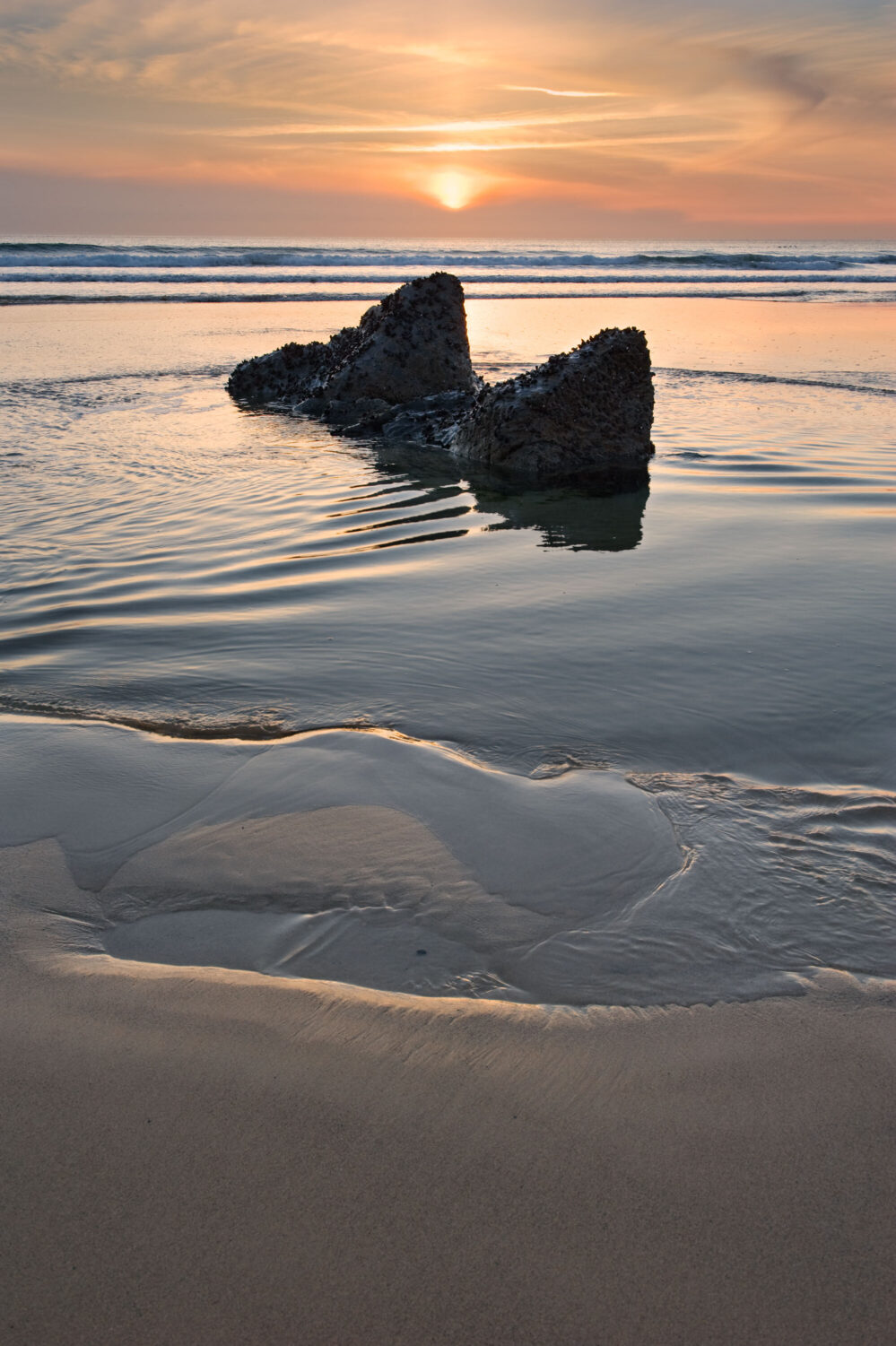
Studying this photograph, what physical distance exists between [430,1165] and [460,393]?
8016 mm

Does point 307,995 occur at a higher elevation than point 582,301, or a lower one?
lower

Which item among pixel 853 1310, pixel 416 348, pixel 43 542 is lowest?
pixel 853 1310

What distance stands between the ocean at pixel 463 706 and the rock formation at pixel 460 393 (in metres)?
0.38

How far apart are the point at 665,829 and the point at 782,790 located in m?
0.40

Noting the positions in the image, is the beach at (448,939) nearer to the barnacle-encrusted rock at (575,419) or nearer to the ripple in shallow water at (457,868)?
the ripple in shallow water at (457,868)

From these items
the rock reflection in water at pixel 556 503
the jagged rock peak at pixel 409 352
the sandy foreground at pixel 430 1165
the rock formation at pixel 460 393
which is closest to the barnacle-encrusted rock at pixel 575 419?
the rock formation at pixel 460 393

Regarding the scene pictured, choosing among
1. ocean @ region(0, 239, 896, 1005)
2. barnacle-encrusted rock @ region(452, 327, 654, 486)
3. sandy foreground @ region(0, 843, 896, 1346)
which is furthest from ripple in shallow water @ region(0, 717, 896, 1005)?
barnacle-encrusted rock @ region(452, 327, 654, 486)

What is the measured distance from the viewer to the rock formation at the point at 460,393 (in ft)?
22.4

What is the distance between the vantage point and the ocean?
1.96 meters

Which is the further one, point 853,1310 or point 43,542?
point 43,542

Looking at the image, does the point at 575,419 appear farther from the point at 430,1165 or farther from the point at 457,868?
the point at 430,1165

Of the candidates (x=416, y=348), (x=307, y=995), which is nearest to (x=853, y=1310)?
Answer: (x=307, y=995)

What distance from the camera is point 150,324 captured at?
16.3 metres

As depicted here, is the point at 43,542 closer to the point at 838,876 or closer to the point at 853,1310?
the point at 838,876
